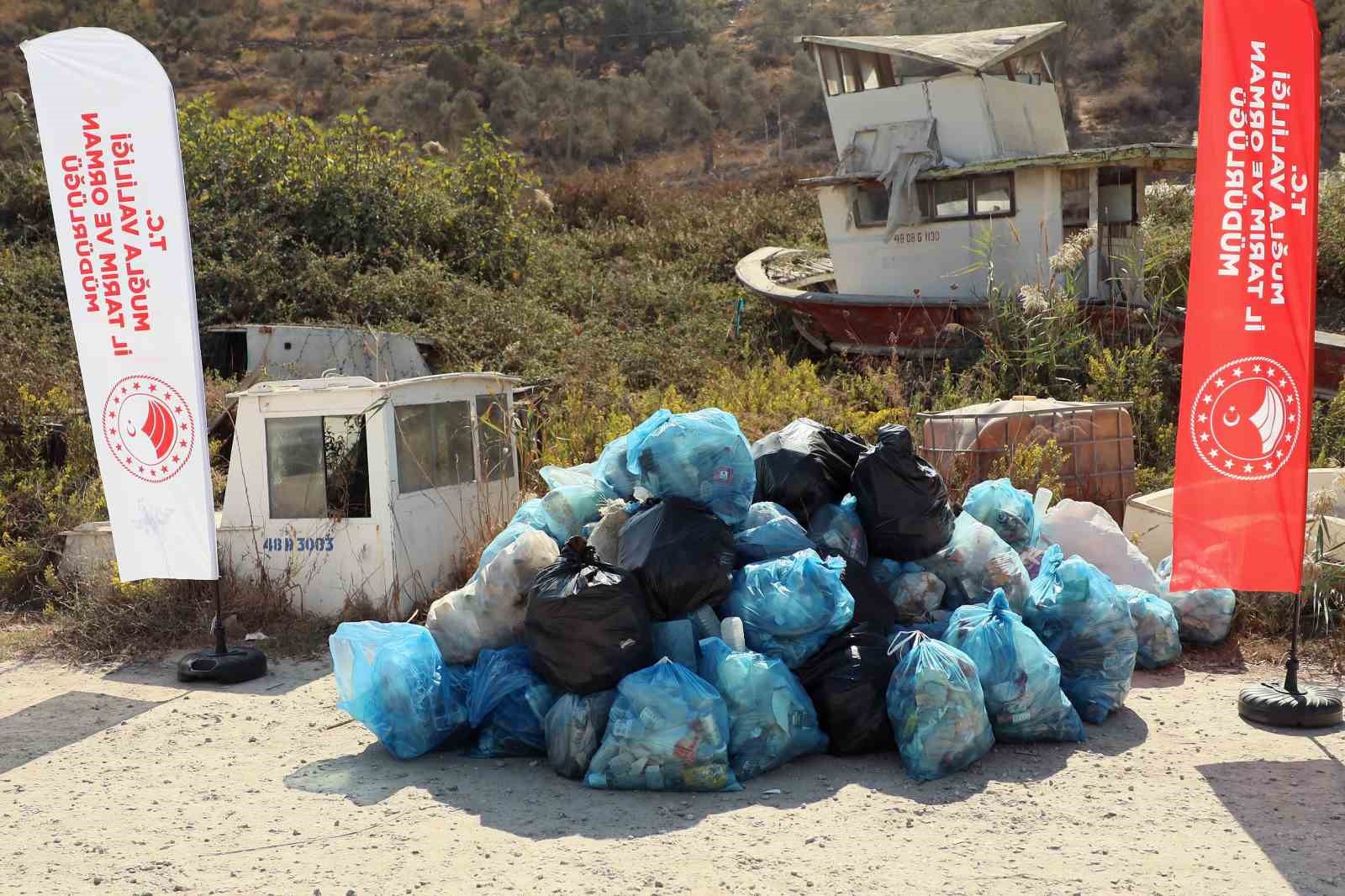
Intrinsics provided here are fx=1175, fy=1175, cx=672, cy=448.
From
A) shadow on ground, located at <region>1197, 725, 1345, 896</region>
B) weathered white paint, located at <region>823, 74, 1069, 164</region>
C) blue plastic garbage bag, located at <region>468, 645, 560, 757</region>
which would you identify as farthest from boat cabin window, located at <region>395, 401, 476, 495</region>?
weathered white paint, located at <region>823, 74, 1069, 164</region>

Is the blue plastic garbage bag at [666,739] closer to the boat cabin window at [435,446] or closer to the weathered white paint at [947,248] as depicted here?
the boat cabin window at [435,446]

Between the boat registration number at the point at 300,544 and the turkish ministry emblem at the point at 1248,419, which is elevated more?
the turkish ministry emblem at the point at 1248,419

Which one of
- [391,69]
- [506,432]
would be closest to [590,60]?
[391,69]

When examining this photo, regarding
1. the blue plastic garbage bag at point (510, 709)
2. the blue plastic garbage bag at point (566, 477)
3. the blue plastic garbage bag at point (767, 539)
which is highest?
the blue plastic garbage bag at point (566, 477)

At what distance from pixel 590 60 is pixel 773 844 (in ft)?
126

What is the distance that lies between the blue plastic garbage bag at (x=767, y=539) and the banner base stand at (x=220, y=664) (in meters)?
2.67

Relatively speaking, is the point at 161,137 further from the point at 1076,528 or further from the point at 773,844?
the point at 1076,528

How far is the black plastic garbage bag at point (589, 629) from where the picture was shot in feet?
14.7

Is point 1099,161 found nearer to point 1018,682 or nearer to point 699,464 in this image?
point 699,464

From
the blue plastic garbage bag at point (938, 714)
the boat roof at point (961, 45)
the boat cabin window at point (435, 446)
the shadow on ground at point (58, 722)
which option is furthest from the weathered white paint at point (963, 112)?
the shadow on ground at point (58, 722)

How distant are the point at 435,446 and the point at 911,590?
10.6 ft

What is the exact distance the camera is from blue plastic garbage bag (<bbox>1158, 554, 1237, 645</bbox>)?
19.5 ft

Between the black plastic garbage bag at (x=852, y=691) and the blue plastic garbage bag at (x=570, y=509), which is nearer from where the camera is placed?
the black plastic garbage bag at (x=852, y=691)

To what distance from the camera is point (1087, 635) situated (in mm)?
5008
